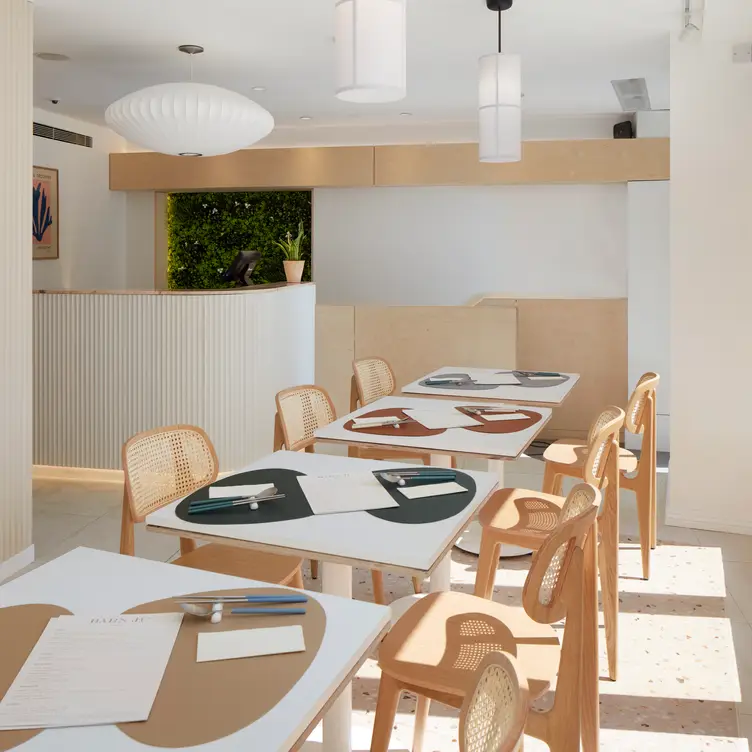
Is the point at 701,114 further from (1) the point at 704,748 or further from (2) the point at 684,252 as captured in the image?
(1) the point at 704,748

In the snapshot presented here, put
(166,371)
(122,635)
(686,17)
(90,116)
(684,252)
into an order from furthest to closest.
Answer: (90,116) < (166,371) < (684,252) < (686,17) < (122,635)

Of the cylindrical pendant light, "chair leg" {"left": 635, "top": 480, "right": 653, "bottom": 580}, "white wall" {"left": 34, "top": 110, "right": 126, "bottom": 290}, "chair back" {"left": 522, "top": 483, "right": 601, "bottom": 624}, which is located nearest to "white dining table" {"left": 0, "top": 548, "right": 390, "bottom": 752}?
"chair back" {"left": 522, "top": 483, "right": 601, "bottom": 624}

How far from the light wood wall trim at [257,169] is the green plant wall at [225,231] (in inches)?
18.7

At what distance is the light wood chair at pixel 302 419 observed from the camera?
321 cm

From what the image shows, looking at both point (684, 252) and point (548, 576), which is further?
point (684, 252)

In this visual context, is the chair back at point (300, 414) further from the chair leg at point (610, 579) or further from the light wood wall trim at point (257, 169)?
the light wood wall trim at point (257, 169)

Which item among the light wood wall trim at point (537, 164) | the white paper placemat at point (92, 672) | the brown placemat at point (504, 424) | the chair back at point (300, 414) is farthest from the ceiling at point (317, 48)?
the white paper placemat at point (92, 672)

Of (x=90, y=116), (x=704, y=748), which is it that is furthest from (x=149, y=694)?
(x=90, y=116)

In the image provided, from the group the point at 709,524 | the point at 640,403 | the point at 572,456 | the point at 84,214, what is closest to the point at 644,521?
the point at 572,456

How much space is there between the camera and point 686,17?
155 inches

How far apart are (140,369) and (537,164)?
3.47 meters

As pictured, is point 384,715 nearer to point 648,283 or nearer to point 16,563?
point 16,563

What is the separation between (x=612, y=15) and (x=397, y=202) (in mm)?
3456

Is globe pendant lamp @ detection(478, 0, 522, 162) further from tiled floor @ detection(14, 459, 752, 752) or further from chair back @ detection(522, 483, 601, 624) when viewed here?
chair back @ detection(522, 483, 601, 624)
